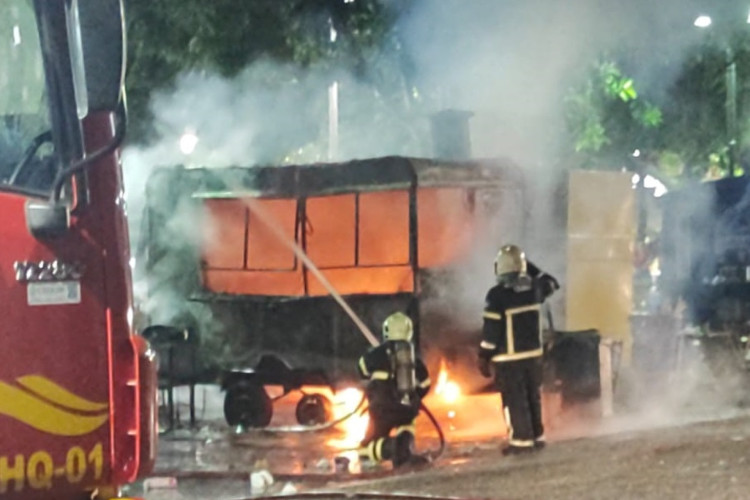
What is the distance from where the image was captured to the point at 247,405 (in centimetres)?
1155

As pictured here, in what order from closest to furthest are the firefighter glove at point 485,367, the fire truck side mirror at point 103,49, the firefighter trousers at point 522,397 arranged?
the fire truck side mirror at point 103,49 → the firefighter trousers at point 522,397 → the firefighter glove at point 485,367

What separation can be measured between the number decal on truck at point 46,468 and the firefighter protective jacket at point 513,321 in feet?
20.8

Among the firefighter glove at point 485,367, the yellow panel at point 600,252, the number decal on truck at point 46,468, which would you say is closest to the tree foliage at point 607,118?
the yellow panel at point 600,252

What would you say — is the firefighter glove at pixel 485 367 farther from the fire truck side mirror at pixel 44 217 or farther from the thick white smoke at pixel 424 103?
the fire truck side mirror at pixel 44 217

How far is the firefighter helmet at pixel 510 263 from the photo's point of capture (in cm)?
988

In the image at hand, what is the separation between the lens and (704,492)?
8016mm

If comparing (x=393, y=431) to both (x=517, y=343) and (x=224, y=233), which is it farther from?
(x=224, y=233)

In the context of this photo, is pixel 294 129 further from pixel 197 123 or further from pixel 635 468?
pixel 635 468

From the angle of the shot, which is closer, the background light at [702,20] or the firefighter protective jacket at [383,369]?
the firefighter protective jacket at [383,369]

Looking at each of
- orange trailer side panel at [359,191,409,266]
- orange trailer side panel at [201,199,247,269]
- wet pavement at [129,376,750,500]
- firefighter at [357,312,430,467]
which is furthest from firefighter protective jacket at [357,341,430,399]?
orange trailer side panel at [201,199,247,269]

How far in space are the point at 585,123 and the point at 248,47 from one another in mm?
9507

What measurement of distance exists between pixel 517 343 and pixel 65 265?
659 centimetres

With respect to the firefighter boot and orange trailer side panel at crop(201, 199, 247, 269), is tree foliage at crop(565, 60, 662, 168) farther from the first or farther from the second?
the firefighter boot

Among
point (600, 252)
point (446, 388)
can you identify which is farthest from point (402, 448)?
point (600, 252)
